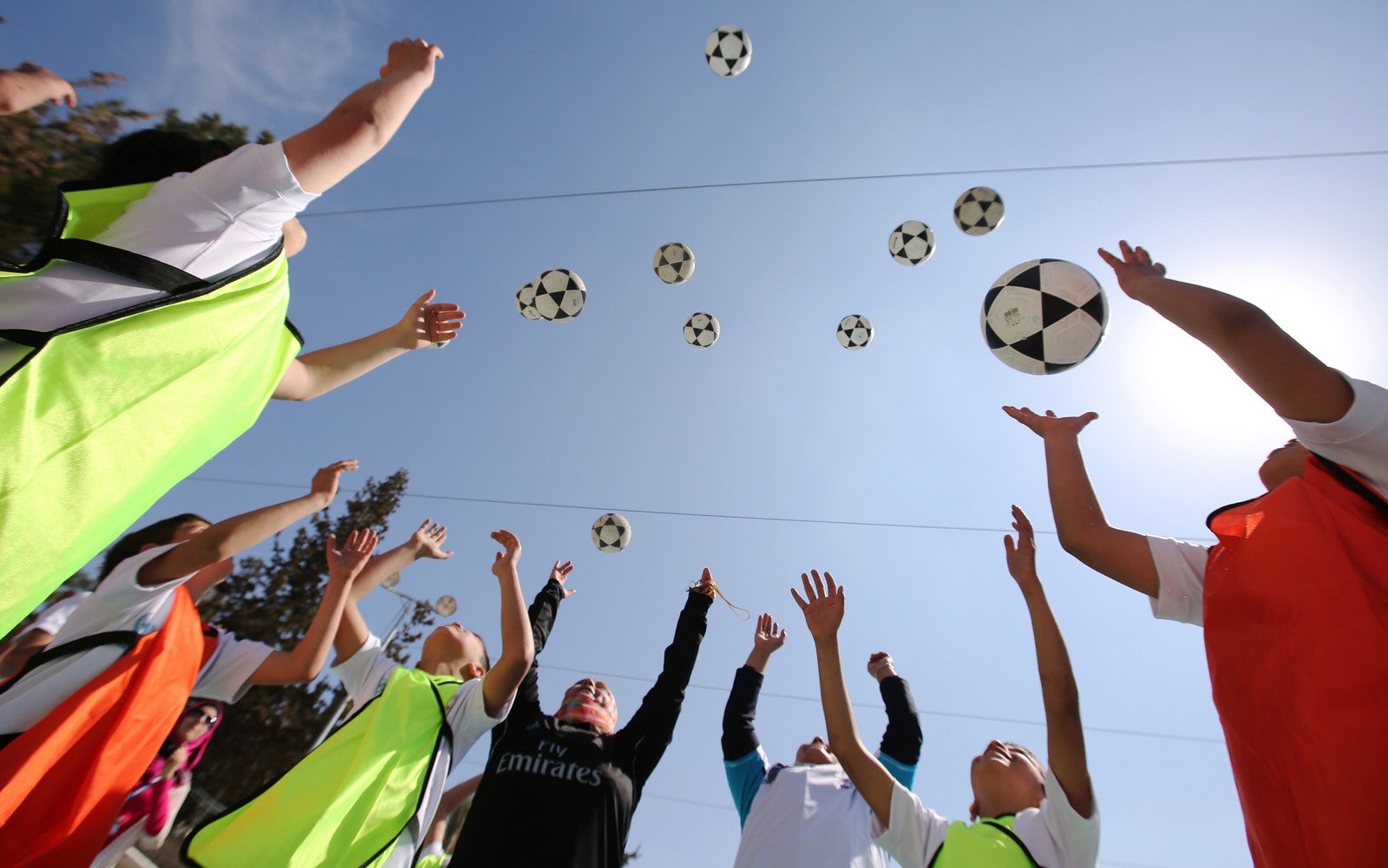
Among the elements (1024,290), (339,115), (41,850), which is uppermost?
(1024,290)

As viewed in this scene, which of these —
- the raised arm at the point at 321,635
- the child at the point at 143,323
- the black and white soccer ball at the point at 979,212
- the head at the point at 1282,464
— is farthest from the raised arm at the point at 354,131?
the black and white soccer ball at the point at 979,212

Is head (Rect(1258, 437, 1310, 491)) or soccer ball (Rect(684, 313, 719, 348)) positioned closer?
head (Rect(1258, 437, 1310, 491))

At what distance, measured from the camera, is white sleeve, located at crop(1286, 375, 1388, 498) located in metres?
1.77

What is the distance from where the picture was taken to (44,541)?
4.79ft

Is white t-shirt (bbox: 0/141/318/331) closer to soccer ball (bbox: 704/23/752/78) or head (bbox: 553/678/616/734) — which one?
head (bbox: 553/678/616/734)

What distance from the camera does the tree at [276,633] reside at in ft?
53.4

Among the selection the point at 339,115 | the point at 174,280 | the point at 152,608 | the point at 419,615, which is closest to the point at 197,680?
the point at 152,608

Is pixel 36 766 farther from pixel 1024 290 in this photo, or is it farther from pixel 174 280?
pixel 1024 290

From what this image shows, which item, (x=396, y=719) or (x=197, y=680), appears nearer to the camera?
(x=396, y=719)

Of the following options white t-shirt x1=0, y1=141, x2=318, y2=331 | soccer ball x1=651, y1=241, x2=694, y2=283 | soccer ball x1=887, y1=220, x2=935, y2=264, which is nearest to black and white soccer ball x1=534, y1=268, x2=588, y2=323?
soccer ball x1=651, y1=241, x2=694, y2=283

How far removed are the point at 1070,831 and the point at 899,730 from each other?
1672 millimetres

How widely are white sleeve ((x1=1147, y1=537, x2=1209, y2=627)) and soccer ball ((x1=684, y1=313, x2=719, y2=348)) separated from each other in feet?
27.1

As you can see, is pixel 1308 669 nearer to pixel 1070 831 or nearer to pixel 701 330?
pixel 1070 831

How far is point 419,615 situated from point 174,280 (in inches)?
889
